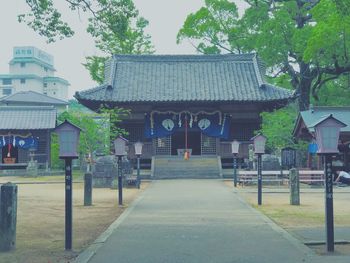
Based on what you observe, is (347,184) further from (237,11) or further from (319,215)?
(237,11)

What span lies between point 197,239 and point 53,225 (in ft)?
13.6

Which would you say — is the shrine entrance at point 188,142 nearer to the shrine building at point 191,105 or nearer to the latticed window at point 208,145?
the shrine building at point 191,105

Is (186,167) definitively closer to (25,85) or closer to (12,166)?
(12,166)

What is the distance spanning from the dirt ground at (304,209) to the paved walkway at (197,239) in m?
0.47

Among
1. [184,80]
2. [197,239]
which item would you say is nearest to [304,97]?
[184,80]

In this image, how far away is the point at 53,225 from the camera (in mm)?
11961

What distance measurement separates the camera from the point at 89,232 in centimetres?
1091

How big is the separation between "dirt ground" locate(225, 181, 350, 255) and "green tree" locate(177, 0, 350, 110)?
10.1m

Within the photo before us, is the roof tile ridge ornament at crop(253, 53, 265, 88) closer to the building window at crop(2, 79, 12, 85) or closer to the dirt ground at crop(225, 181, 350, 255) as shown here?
the dirt ground at crop(225, 181, 350, 255)

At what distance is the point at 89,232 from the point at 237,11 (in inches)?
1203

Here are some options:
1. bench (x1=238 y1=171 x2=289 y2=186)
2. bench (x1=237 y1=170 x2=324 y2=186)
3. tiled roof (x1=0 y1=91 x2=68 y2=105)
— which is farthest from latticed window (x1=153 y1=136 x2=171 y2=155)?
tiled roof (x1=0 y1=91 x2=68 y2=105)

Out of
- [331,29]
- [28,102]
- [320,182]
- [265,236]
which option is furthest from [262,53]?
[28,102]

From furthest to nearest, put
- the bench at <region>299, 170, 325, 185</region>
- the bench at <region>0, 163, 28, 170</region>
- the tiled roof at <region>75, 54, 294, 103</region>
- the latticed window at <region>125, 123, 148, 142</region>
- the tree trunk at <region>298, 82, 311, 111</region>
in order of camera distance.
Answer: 1. the bench at <region>0, 163, 28, 170</region>
2. the tree trunk at <region>298, 82, 311, 111</region>
3. the latticed window at <region>125, 123, 148, 142</region>
4. the tiled roof at <region>75, 54, 294, 103</region>
5. the bench at <region>299, 170, 325, 185</region>

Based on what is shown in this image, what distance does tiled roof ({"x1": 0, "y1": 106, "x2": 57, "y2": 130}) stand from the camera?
39.9 meters
